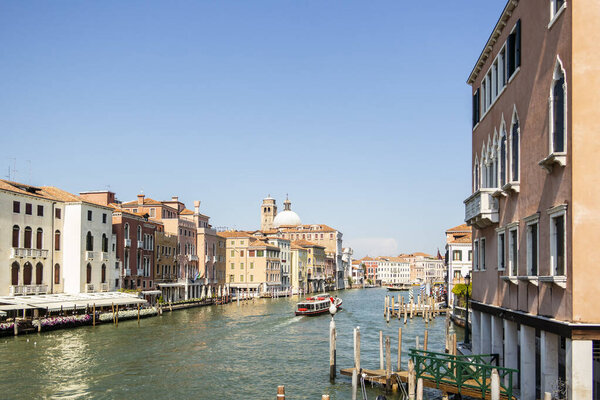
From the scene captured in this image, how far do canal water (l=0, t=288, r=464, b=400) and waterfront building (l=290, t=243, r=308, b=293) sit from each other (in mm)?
47842

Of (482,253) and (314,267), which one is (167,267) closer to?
(482,253)

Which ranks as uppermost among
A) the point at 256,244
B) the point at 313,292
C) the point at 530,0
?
the point at 530,0

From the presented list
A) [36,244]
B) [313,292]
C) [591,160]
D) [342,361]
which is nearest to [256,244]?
[313,292]

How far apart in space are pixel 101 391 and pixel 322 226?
312 ft

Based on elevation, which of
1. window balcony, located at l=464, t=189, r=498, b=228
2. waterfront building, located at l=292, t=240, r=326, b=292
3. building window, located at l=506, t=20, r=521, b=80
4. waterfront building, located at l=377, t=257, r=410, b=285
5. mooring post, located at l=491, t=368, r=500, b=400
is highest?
building window, located at l=506, t=20, r=521, b=80

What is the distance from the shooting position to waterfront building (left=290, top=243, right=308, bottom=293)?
286ft

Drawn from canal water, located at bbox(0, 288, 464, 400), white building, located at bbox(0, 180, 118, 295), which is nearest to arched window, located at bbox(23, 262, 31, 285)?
white building, located at bbox(0, 180, 118, 295)

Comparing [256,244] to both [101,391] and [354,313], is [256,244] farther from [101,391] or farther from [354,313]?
[101,391]

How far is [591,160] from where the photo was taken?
9680 millimetres

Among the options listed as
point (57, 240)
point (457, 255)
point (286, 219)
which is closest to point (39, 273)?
point (57, 240)

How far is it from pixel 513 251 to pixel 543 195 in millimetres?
2761

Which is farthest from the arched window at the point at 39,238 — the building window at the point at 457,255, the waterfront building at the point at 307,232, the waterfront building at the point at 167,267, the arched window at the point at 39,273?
the waterfront building at the point at 307,232

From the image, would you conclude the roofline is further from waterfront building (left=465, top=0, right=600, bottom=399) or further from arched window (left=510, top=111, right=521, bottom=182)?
arched window (left=510, top=111, right=521, bottom=182)

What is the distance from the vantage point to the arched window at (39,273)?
3634 centimetres
